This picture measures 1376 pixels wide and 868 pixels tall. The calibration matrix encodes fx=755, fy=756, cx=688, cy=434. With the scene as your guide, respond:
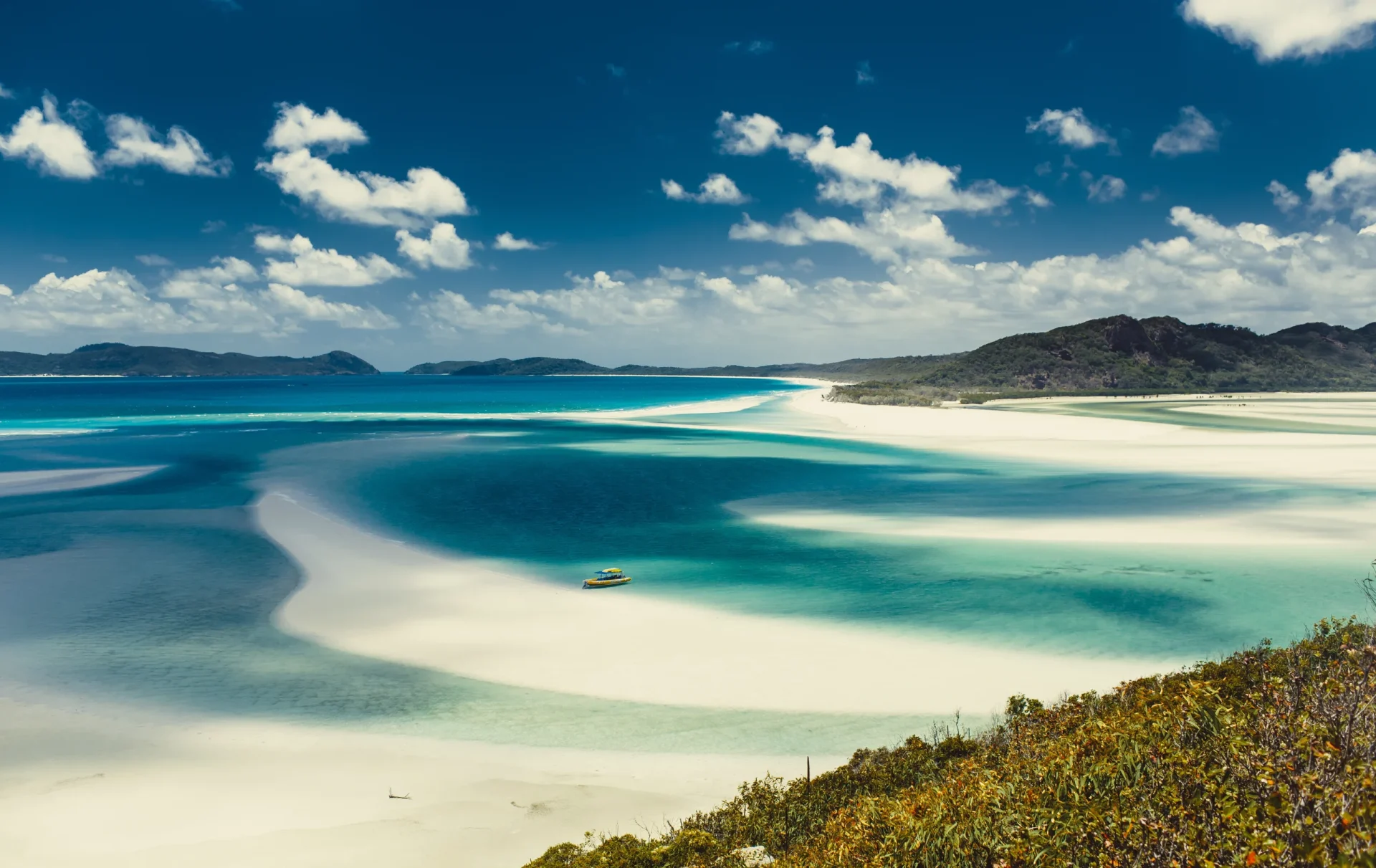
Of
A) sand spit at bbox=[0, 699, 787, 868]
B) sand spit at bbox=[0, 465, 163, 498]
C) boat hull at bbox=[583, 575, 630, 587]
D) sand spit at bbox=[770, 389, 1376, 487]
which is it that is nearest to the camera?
sand spit at bbox=[0, 699, 787, 868]

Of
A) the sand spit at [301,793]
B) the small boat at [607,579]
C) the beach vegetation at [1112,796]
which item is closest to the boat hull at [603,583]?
the small boat at [607,579]

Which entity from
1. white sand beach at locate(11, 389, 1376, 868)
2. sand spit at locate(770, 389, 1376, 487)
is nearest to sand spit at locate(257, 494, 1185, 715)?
white sand beach at locate(11, 389, 1376, 868)

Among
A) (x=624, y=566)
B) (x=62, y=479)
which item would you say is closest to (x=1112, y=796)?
(x=624, y=566)

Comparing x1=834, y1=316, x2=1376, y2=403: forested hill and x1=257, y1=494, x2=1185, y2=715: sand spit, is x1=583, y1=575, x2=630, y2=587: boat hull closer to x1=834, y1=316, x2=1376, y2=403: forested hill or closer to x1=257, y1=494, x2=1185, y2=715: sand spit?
x1=257, y1=494, x2=1185, y2=715: sand spit

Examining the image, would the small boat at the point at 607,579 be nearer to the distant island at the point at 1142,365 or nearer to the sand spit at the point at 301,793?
the sand spit at the point at 301,793

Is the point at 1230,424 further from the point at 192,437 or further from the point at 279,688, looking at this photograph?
the point at 192,437

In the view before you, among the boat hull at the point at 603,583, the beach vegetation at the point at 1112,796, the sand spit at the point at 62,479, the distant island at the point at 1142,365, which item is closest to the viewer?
the beach vegetation at the point at 1112,796

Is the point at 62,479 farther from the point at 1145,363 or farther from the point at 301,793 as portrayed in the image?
the point at 1145,363
